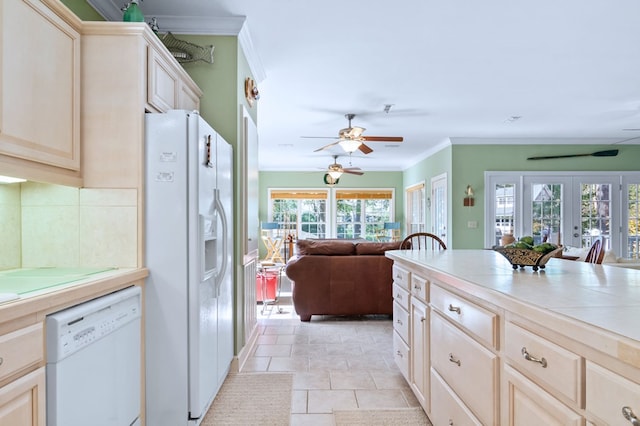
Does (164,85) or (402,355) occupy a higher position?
(164,85)

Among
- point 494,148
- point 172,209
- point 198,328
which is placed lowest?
point 198,328

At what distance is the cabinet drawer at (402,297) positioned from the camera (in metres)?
2.50

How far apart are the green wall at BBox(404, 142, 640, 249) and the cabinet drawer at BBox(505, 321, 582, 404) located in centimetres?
590

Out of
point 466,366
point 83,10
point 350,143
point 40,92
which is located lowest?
point 466,366

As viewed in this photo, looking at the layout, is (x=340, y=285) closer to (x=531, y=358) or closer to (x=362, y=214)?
Result: (x=531, y=358)

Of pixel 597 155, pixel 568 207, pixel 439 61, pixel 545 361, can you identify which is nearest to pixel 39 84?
pixel 545 361

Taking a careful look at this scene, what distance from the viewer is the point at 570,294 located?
1.19 m

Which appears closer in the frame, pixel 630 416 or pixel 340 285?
pixel 630 416

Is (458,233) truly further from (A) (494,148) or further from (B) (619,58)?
(B) (619,58)

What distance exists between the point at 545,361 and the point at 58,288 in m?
1.59

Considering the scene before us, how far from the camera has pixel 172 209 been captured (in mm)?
2062

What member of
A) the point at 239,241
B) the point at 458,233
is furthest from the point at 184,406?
the point at 458,233

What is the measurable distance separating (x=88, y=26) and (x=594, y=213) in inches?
311

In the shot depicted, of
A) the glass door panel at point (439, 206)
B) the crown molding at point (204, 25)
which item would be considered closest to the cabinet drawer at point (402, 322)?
the crown molding at point (204, 25)
